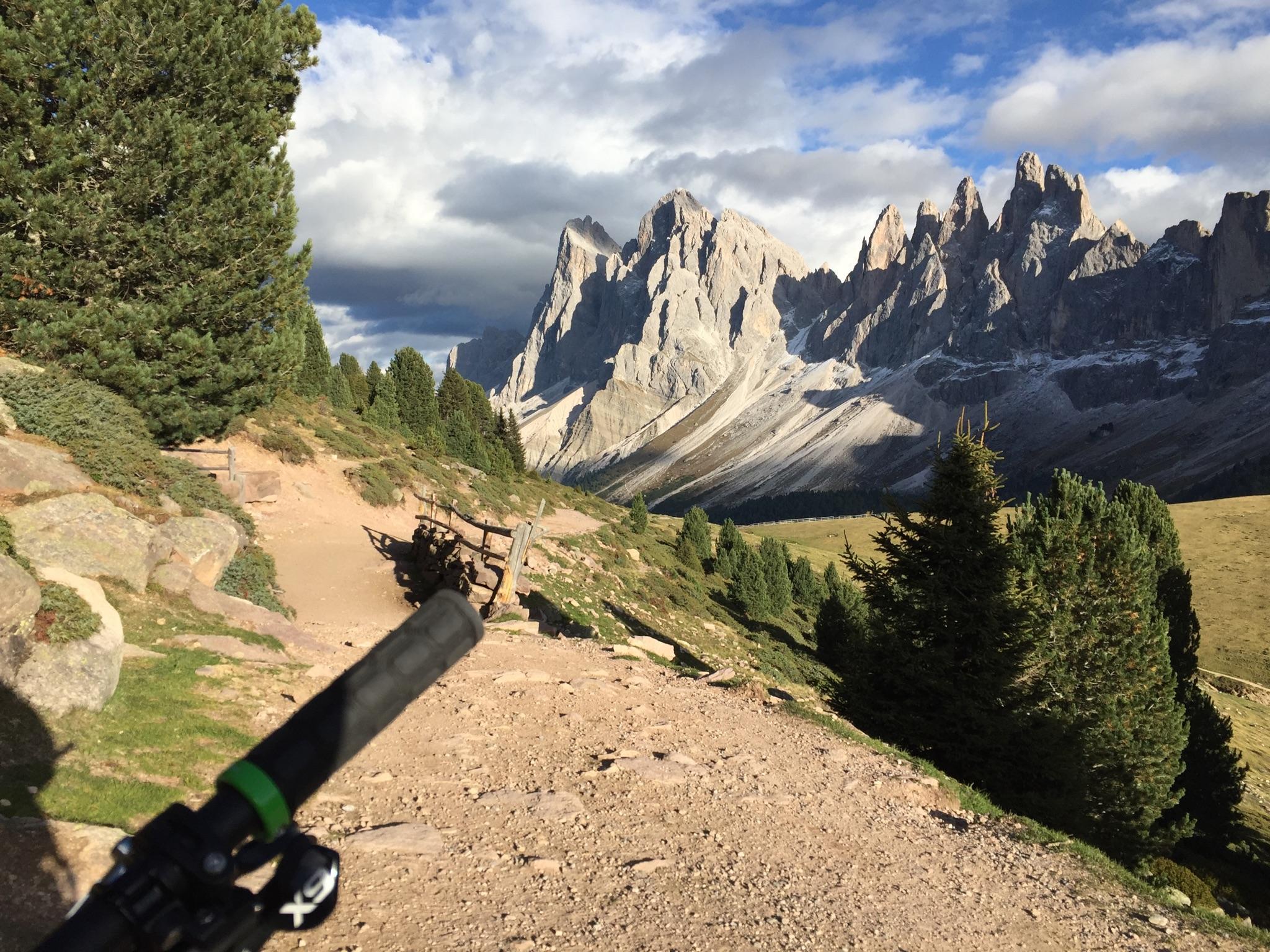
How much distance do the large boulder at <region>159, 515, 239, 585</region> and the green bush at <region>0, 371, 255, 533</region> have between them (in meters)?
1.48

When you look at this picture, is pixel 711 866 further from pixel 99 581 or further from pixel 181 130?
pixel 181 130

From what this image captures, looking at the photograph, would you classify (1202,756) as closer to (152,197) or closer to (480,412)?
(152,197)

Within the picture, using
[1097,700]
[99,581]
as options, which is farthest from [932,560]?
[99,581]

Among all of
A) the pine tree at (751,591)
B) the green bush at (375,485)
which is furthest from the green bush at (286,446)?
the pine tree at (751,591)

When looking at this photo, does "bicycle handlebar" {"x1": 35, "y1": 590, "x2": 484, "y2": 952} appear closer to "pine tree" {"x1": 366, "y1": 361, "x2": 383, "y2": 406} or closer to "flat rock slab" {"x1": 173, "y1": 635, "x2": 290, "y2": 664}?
"flat rock slab" {"x1": 173, "y1": 635, "x2": 290, "y2": 664}

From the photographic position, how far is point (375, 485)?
35.3 m

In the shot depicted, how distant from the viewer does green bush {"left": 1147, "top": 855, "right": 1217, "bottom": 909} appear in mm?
13448

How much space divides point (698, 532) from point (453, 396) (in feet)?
121

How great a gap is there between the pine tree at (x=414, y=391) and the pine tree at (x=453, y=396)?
3413 millimetres

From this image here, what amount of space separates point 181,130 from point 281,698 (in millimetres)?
14184

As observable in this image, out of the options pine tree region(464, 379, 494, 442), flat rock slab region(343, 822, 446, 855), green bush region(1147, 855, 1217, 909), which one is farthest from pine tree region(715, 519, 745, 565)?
flat rock slab region(343, 822, 446, 855)

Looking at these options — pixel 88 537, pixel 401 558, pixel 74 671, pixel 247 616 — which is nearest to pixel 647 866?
pixel 74 671

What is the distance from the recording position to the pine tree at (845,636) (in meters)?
20.3

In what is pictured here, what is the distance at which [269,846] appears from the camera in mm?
2180
